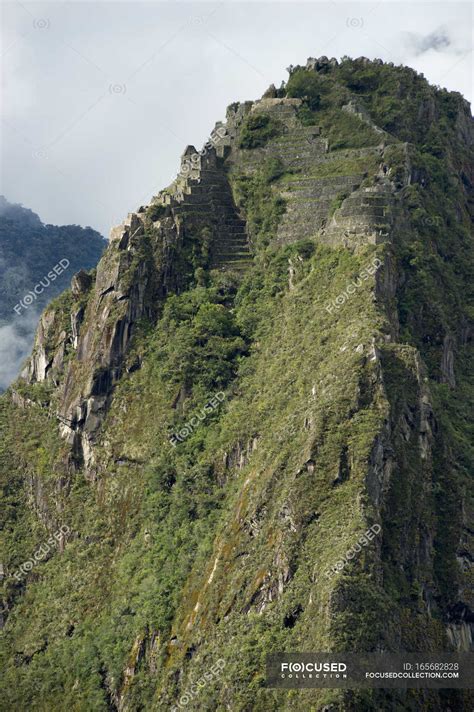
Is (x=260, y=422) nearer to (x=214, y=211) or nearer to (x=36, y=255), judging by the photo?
(x=214, y=211)

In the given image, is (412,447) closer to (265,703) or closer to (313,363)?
(313,363)

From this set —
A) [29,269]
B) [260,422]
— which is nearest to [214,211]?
[260,422]

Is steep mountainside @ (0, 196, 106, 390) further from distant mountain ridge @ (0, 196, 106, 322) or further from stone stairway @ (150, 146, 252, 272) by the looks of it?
stone stairway @ (150, 146, 252, 272)

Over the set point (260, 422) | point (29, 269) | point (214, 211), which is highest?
point (29, 269)

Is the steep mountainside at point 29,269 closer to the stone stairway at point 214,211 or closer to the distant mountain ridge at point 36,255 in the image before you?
the distant mountain ridge at point 36,255

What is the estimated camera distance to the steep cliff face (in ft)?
325

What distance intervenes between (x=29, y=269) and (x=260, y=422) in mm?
80325

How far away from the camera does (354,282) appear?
110312 mm

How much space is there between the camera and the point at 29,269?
7347 inches

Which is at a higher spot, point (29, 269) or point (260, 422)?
point (29, 269)

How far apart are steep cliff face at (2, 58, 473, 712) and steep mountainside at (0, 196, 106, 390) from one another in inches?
1545

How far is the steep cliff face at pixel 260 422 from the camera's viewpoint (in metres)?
99.0

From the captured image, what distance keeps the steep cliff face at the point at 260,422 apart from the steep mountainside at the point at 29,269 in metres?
A: 39.2

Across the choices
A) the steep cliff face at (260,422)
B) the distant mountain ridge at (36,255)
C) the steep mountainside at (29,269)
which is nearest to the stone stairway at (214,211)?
the steep cliff face at (260,422)
